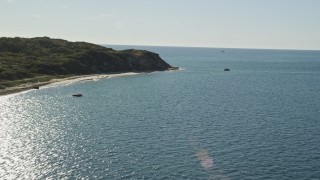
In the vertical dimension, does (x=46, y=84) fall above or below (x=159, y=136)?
above

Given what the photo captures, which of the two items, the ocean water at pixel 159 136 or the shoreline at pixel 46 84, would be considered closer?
the ocean water at pixel 159 136

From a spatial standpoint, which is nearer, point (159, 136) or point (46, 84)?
point (159, 136)

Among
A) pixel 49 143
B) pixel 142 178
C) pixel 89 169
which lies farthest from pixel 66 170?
pixel 49 143

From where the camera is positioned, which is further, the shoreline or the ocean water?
the shoreline

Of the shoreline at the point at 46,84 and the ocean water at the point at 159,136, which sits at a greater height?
the shoreline at the point at 46,84

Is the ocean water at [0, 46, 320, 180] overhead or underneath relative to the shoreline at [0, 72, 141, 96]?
underneath

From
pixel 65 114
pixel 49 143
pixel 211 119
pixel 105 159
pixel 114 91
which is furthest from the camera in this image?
pixel 114 91

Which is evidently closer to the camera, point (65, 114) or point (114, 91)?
point (65, 114)

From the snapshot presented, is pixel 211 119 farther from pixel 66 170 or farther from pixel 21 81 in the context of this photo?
pixel 21 81
